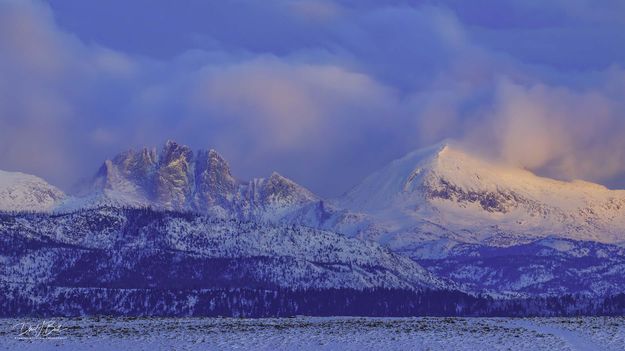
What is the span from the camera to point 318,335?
119750mm

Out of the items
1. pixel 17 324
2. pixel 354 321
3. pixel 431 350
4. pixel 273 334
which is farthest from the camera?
pixel 354 321

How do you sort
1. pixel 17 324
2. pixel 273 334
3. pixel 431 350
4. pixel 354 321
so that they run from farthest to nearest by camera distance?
pixel 354 321, pixel 17 324, pixel 273 334, pixel 431 350

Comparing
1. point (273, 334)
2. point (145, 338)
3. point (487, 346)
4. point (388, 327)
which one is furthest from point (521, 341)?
point (145, 338)

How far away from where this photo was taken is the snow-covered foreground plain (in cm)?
11306

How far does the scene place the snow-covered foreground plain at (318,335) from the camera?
371ft

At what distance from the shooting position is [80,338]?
11744 centimetres

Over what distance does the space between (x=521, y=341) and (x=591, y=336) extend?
34.6 feet

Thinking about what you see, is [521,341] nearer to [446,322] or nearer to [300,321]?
[446,322]

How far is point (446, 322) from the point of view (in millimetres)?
136625

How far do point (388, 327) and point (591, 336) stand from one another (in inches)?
845

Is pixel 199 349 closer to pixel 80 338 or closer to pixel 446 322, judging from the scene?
pixel 80 338

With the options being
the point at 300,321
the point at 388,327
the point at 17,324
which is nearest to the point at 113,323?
the point at 17,324

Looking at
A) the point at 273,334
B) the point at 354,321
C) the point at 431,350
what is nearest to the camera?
the point at 431,350

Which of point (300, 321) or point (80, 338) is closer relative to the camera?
point (80, 338)
